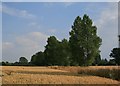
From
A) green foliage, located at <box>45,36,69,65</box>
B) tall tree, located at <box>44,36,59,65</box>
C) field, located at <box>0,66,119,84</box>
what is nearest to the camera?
field, located at <box>0,66,119,84</box>

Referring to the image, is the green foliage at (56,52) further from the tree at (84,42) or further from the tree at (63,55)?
the tree at (84,42)

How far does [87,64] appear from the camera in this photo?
68.7 meters

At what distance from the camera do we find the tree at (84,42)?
6931 cm

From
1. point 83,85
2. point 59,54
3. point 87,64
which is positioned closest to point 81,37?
point 87,64

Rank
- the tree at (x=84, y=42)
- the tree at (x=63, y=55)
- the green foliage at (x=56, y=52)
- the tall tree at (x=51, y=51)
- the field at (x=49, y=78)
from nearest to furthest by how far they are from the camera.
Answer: the field at (x=49, y=78), the tree at (x=84, y=42), the tree at (x=63, y=55), the green foliage at (x=56, y=52), the tall tree at (x=51, y=51)

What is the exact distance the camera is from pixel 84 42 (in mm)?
70875

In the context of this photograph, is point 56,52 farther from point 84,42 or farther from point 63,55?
point 84,42

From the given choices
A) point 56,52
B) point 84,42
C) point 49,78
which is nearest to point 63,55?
point 56,52

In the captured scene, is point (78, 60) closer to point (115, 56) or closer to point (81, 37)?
point (81, 37)

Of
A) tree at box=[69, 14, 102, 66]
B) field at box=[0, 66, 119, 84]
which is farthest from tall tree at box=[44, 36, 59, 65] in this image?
field at box=[0, 66, 119, 84]

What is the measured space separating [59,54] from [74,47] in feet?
102

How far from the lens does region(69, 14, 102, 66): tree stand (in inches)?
2729

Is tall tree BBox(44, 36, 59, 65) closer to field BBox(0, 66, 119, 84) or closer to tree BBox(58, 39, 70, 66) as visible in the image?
tree BBox(58, 39, 70, 66)

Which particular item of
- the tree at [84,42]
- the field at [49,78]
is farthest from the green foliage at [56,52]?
the field at [49,78]
